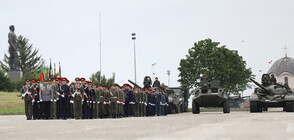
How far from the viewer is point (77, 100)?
21.3 m

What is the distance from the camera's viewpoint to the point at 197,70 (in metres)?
70.3

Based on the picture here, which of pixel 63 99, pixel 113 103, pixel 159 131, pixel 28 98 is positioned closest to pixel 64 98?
pixel 63 99

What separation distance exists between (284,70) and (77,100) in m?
111

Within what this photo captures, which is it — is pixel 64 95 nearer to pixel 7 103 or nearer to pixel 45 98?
pixel 45 98

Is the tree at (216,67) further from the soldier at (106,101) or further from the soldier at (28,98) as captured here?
the soldier at (28,98)

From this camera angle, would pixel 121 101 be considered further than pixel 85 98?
Yes

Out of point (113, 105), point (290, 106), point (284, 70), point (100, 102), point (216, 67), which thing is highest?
point (284, 70)

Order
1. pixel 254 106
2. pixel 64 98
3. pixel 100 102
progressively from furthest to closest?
pixel 254 106
pixel 100 102
pixel 64 98

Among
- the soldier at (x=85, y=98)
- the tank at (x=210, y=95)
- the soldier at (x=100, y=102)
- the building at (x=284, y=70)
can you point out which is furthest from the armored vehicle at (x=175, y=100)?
the building at (x=284, y=70)

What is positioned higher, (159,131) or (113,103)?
(113,103)

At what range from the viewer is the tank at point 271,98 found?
3159 cm

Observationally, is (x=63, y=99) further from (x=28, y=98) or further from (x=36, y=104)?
(x=28, y=98)

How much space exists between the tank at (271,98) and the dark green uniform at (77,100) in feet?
47.8

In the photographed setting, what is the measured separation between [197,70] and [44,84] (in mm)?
49888
